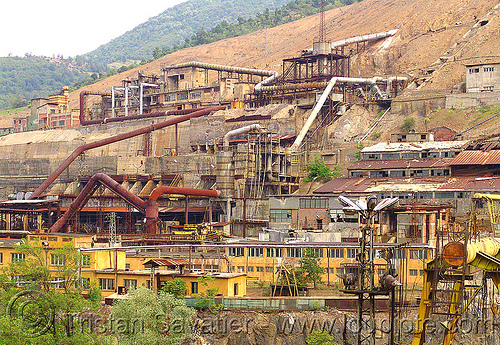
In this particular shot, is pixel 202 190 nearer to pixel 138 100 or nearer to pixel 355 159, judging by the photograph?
pixel 355 159

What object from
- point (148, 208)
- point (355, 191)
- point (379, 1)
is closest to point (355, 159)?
point (355, 191)

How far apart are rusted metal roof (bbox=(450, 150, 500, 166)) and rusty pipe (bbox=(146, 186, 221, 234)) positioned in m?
24.7

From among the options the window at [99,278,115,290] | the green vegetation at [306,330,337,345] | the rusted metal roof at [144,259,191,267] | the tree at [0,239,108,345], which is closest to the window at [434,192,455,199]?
the rusted metal roof at [144,259,191,267]

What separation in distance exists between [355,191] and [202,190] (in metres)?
17.4

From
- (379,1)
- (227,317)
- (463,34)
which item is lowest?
(227,317)

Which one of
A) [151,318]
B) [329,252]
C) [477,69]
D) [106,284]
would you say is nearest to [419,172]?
[477,69]

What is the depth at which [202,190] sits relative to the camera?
89.3 m

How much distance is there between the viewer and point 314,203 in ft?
260

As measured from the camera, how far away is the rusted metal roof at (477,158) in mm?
79312

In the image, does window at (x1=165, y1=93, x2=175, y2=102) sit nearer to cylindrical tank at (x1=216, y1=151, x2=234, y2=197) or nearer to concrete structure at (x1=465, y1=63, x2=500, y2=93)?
cylindrical tank at (x1=216, y1=151, x2=234, y2=197)

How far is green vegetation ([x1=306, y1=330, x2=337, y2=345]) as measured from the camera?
1923 inches

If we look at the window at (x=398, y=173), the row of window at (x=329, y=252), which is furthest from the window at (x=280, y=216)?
the row of window at (x=329, y=252)

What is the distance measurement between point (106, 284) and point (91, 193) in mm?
33417

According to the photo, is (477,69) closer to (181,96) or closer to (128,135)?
(128,135)
